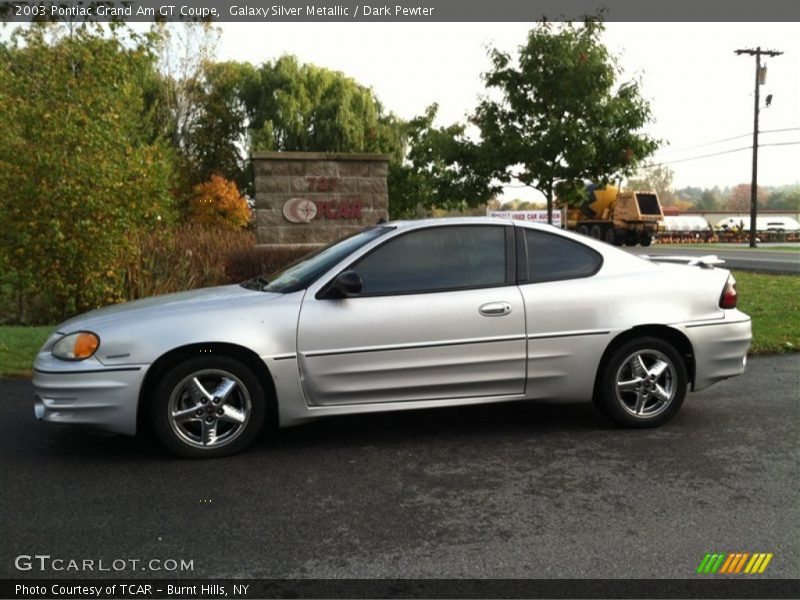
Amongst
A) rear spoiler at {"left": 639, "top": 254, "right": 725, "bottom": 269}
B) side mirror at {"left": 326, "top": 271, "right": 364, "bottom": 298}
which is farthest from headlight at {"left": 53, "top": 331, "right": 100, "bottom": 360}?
rear spoiler at {"left": 639, "top": 254, "right": 725, "bottom": 269}

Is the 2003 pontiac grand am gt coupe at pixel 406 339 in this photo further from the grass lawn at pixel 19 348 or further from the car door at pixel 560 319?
the grass lawn at pixel 19 348

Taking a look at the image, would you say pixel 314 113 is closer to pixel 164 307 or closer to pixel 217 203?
pixel 217 203

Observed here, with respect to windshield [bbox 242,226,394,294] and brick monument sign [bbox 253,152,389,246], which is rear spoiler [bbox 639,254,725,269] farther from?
brick monument sign [bbox 253,152,389,246]

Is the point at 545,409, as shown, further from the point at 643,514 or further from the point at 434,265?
the point at 643,514

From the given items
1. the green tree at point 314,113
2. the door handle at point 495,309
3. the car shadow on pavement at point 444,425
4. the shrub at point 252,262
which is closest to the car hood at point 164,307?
the car shadow on pavement at point 444,425

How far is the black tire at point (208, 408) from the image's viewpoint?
15.1 feet

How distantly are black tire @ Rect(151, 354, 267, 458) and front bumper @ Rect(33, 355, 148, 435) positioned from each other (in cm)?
14

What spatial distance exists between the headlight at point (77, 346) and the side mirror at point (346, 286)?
143 centimetres

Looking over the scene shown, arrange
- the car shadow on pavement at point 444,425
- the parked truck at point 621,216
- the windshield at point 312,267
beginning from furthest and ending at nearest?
the parked truck at point 621,216
the car shadow on pavement at point 444,425
the windshield at point 312,267

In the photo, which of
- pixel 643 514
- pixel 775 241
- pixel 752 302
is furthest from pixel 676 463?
pixel 775 241

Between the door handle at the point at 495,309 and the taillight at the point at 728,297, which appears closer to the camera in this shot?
the door handle at the point at 495,309

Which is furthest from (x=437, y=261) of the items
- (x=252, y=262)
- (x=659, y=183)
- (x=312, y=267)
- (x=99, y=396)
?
(x=659, y=183)

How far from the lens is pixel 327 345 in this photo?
4.80 meters

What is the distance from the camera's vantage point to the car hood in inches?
187
